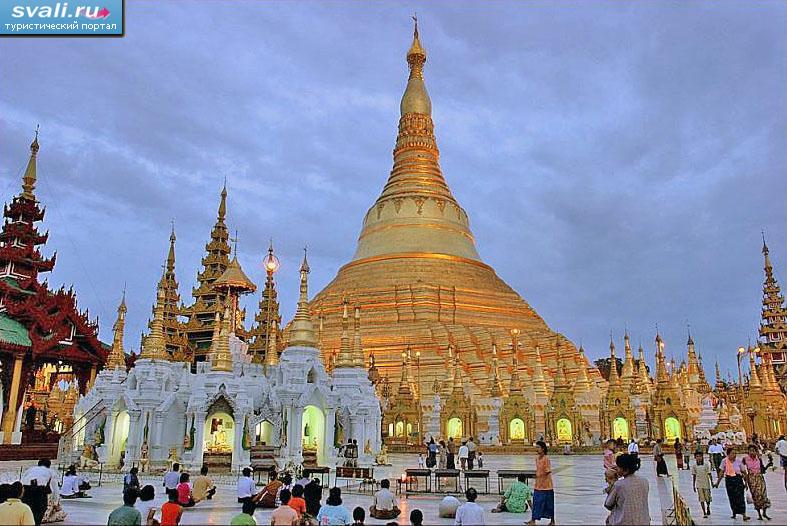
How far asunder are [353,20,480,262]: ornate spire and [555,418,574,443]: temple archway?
18.2 metres

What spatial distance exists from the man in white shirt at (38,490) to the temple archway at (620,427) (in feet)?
99.7

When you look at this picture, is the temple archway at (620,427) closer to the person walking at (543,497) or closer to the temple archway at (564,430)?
the temple archway at (564,430)

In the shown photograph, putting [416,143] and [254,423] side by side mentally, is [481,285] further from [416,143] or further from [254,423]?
[254,423]

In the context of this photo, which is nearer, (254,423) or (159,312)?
(254,423)

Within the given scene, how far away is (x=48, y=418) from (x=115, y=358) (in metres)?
20.5

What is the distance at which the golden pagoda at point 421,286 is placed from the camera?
44.1 meters

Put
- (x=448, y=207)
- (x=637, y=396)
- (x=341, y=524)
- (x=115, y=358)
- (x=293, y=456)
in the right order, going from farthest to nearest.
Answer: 1. (x=448, y=207)
2. (x=637, y=396)
3. (x=115, y=358)
4. (x=293, y=456)
5. (x=341, y=524)

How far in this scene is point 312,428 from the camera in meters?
23.9

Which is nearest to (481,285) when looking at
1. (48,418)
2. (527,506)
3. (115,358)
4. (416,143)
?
(416,143)

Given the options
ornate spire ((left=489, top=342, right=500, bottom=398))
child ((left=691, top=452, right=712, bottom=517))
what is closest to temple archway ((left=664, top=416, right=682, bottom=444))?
ornate spire ((left=489, top=342, right=500, bottom=398))

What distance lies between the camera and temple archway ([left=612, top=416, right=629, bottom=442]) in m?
35.5

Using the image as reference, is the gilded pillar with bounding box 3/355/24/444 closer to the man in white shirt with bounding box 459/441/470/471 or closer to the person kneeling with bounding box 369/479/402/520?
the man in white shirt with bounding box 459/441/470/471

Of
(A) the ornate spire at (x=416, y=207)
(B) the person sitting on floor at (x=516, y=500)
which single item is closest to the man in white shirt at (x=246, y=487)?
(B) the person sitting on floor at (x=516, y=500)

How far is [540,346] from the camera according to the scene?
45.3 meters
